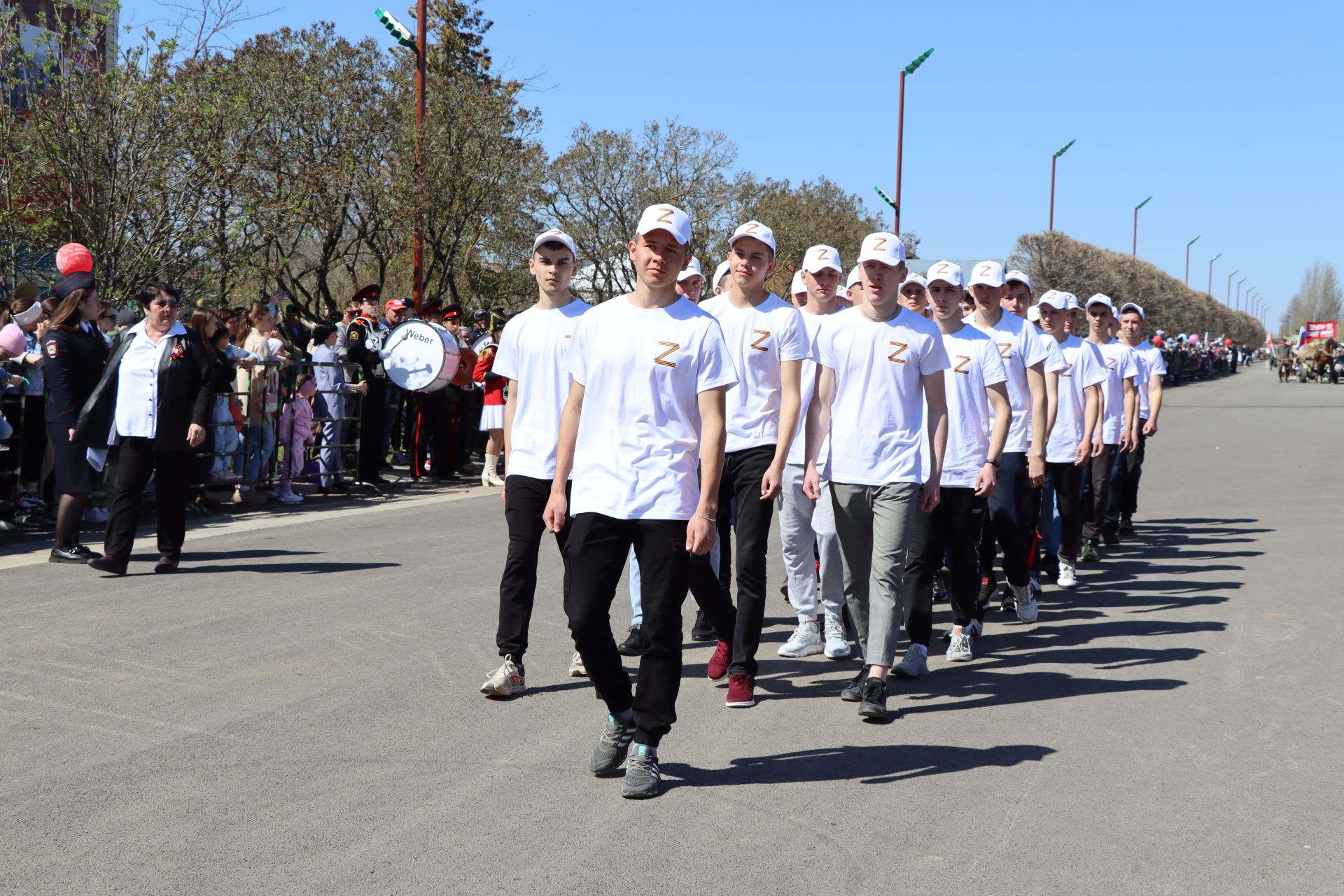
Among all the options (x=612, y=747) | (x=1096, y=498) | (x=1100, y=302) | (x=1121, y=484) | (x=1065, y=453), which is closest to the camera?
(x=612, y=747)

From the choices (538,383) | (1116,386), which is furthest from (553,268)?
(1116,386)

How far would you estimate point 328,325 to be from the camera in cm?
1422

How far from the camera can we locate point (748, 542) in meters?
5.96

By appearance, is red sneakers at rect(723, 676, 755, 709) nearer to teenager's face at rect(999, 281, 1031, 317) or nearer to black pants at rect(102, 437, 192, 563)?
teenager's face at rect(999, 281, 1031, 317)

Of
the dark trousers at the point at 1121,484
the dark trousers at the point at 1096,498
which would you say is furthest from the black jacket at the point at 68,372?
the dark trousers at the point at 1121,484

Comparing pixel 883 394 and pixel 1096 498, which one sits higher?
pixel 883 394

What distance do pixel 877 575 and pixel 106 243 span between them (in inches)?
418

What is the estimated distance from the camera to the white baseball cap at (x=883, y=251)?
18.9ft

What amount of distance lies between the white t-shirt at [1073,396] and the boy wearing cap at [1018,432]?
28.5 inches

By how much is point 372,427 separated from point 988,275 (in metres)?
8.78

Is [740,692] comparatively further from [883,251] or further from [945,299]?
[945,299]

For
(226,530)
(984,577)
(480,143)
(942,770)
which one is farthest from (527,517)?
(480,143)

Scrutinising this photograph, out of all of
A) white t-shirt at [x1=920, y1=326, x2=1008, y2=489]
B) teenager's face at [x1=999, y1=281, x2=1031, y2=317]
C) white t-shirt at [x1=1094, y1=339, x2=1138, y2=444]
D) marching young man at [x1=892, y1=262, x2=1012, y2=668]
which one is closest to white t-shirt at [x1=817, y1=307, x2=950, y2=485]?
marching young man at [x1=892, y1=262, x2=1012, y2=668]

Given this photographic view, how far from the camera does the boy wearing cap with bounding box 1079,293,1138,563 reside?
1012 cm
